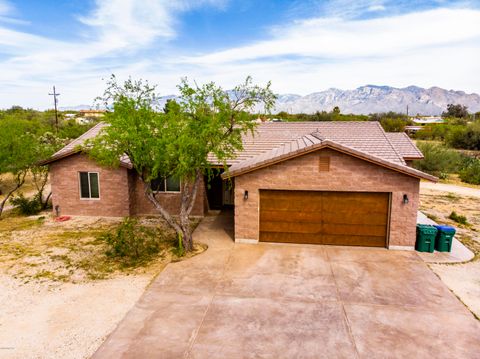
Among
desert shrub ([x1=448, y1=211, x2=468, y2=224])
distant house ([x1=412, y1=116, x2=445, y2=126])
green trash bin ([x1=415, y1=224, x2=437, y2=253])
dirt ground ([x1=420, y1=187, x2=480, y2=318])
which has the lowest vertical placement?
dirt ground ([x1=420, y1=187, x2=480, y2=318])

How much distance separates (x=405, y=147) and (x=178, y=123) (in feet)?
43.7

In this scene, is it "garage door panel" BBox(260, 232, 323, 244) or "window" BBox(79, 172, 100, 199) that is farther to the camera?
"window" BBox(79, 172, 100, 199)

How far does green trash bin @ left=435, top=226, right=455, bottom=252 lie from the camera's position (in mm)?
12451

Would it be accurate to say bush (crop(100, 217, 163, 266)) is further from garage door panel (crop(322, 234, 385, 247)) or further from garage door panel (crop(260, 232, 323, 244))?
garage door panel (crop(322, 234, 385, 247))

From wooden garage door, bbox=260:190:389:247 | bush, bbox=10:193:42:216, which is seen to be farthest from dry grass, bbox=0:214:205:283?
wooden garage door, bbox=260:190:389:247

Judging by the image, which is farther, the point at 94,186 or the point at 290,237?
the point at 94,186

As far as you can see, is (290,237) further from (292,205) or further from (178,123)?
(178,123)

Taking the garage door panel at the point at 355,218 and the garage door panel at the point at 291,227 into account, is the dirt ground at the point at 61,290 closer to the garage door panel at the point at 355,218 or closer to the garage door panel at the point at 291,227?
the garage door panel at the point at 291,227

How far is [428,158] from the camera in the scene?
101 ft

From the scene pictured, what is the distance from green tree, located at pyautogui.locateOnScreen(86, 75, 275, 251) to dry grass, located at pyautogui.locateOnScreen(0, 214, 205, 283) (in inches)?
133

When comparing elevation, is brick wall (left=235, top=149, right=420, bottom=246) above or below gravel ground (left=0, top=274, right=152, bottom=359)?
above

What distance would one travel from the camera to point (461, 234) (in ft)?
48.5

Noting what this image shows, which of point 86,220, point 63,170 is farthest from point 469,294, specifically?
point 63,170

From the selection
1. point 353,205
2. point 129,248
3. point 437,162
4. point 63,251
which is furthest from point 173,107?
point 437,162
